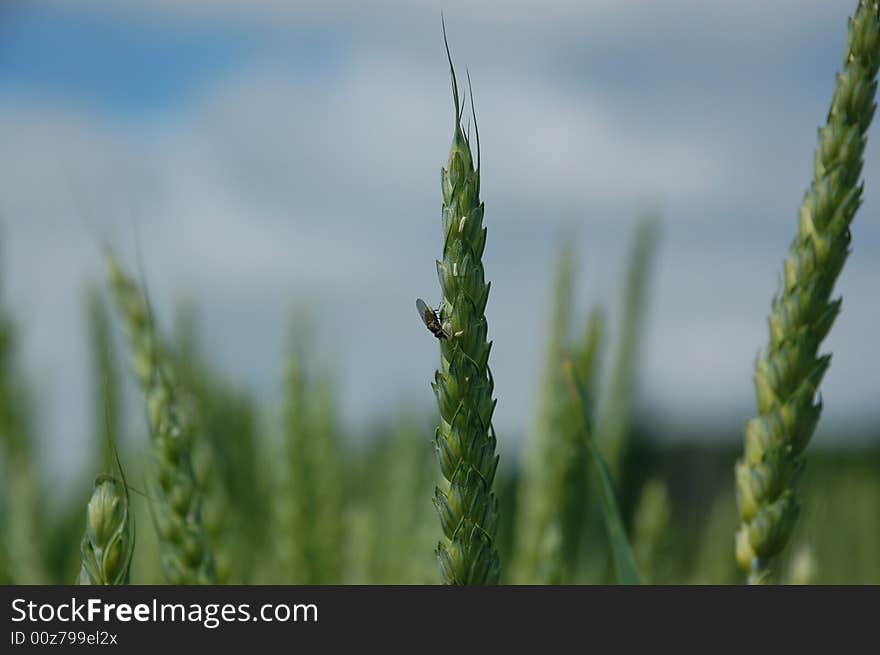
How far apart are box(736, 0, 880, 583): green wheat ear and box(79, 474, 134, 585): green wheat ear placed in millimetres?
559

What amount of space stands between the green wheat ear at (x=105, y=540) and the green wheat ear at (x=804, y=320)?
559 millimetres

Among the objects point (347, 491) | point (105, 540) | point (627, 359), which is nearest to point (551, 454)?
point (627, 359)

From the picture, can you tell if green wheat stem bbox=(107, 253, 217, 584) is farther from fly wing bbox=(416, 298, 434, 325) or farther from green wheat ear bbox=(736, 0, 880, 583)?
green wheat ear bbox=(736, 0, 880, 583)

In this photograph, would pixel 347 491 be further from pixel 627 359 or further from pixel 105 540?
pixel 105 540

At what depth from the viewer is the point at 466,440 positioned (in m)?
0.72

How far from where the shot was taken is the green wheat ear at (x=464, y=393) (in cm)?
68

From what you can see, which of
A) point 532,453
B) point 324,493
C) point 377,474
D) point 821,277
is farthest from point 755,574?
point 377,474

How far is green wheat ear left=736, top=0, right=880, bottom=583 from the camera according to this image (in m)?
0.77

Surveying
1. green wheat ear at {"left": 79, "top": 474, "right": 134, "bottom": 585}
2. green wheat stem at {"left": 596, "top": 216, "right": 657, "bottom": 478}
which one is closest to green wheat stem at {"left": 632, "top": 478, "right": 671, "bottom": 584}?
green wheat stem at {"left": 596, "top": 216, "right": 657, "bottom": 478}

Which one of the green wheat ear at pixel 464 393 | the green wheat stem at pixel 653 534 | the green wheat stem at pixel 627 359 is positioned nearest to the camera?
the green wheat ear at pixel 464 393

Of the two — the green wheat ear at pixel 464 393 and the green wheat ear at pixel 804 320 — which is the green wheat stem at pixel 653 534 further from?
the green wheat ear at pixel 464 393

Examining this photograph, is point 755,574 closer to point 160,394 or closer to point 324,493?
point 160,394

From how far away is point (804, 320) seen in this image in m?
0.81

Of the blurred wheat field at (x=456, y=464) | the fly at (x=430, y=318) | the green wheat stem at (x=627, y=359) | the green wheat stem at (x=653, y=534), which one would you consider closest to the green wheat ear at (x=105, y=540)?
the blurred wheat field at (x=456, y=464)
